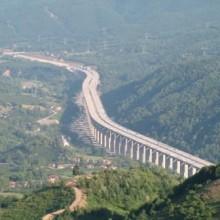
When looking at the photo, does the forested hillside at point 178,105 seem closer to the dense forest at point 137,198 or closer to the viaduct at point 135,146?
the viaduct at point 135,146

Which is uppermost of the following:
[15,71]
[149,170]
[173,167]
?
[149,170]

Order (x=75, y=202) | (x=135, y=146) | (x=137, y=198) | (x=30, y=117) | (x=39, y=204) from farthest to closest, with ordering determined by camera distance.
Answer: (x=30, y=117) < (x=135, y=146) < (x=137, y=198) < (x=39, y=204) < (x=75, y=202)

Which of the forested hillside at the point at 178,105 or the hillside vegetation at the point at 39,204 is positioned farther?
the forested hillside at the point at 178,105

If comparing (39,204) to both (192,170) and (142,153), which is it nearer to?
(192,170)

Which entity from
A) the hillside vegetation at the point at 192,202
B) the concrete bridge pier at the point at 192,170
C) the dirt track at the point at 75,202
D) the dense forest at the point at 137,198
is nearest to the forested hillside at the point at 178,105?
the concrete bridge pier at the point at 192,170

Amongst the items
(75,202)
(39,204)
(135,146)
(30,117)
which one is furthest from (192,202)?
(30,117)

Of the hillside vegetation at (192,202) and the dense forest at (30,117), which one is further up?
the hillside vegetation at (192,202)

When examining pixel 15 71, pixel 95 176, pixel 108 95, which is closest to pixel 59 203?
pixel 95 176

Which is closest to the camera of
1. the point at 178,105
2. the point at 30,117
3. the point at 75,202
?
the point at 75,202

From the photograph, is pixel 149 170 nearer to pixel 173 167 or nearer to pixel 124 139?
pixel 173 167

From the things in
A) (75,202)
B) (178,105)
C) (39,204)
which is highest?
(75,202)

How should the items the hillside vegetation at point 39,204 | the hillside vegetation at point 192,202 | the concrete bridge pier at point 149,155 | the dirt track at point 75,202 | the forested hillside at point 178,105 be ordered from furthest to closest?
the forested hillside at point 178,105, the concrete bridge pier at point 149,155, the hillside vegetation at point 39,204, the dirt track at point 75,202, the hillside vegetation at point 192,202
